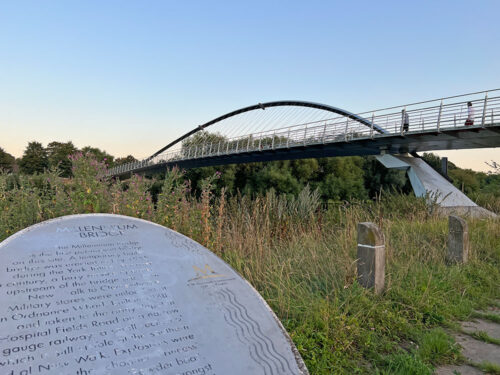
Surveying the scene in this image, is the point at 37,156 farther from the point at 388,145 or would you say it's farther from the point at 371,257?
the point at 371,257

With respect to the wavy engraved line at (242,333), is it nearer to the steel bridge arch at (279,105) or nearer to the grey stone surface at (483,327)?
the grey stone surface at (483,327)

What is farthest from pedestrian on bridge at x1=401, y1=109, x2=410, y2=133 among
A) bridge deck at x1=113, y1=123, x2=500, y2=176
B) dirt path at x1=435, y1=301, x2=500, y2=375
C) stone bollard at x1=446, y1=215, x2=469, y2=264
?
dirt path at x1=435, y1=301, x2=500, y2=375

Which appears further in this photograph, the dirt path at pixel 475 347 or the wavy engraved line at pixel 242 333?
the dirt path at pixel 475 347

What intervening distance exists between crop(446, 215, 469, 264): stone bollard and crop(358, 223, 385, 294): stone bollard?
243cm

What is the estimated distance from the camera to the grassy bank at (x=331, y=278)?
124 inches

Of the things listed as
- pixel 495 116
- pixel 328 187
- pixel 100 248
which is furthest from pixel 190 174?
pixel 100 248

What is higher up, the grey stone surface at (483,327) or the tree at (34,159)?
the tree at (34,159)

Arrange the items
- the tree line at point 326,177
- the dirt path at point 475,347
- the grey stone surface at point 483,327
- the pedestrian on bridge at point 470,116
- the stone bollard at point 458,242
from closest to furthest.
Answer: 1. the dirt path at point 475,347
2. the grey stone surface at point 483,327
3. the stone bollard at point 458,242
4. the pedestrian on bridge at point 470,116
5. the tree line at point 326,177

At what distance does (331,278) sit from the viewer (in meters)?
4.36

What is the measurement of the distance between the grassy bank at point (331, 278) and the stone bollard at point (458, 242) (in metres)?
0.14

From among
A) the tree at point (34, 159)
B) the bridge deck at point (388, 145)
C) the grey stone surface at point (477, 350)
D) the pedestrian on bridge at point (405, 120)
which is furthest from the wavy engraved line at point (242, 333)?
the tree at point (34, 159)

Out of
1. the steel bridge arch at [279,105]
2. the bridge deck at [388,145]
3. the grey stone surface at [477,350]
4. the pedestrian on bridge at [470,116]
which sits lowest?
the grey stone surface at [477,350]

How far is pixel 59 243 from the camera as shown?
2232 millimetres

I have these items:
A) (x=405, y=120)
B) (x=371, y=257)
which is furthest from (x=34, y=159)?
(x=371, y=257)
